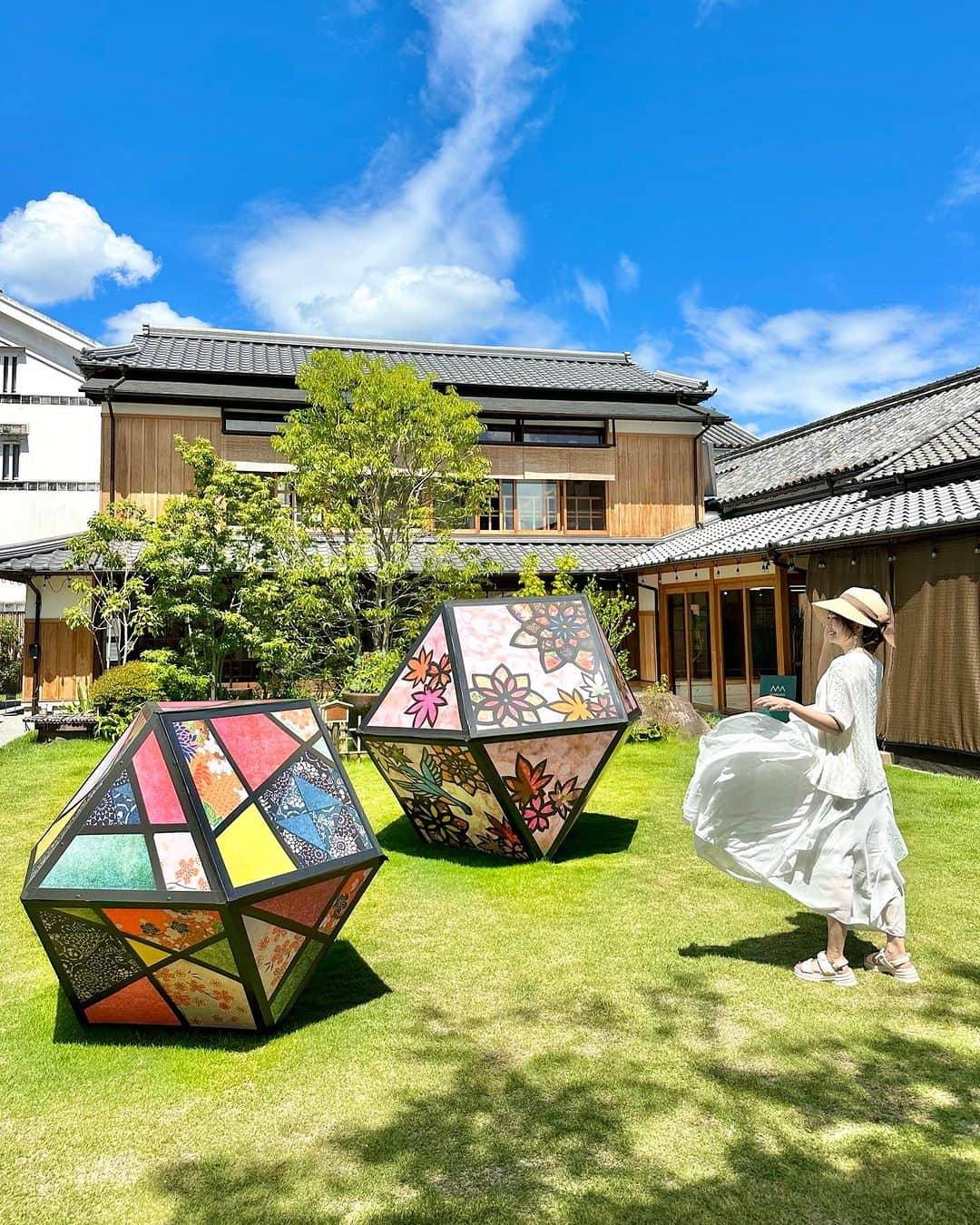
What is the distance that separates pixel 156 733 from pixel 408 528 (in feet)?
32.7

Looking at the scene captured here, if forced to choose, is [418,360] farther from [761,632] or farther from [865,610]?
[865,610]

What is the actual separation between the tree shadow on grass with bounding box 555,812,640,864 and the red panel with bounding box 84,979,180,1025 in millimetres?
3315

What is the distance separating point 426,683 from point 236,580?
778 centimetres

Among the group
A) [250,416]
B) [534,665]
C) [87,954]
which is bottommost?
[87,954]

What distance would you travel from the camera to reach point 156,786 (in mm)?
3426

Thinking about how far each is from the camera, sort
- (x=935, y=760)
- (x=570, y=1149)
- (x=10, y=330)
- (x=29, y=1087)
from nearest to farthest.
A: 1. (x=570, y=1149)
2. (x=29, y=1087)
3. (x=935, y=760)
4. (x=10, y=330)

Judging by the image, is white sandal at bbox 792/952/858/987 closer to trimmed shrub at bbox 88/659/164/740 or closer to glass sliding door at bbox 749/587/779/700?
glass sliding door at bbox 749/587/779/700

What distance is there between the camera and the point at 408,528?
13328 mm

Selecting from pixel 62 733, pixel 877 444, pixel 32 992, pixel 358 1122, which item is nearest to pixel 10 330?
pixel 62 733

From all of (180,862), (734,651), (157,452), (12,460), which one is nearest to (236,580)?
(157,452)

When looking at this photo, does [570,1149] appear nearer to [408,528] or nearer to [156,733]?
[156,733]

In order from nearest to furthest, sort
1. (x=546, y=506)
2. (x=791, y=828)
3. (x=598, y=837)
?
1. (x=791, y=828)
2. (x=598, y=837)
3. (x=546, y=506)

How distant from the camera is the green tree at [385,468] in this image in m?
12.6

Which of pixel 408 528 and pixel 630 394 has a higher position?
pixel 630 394
